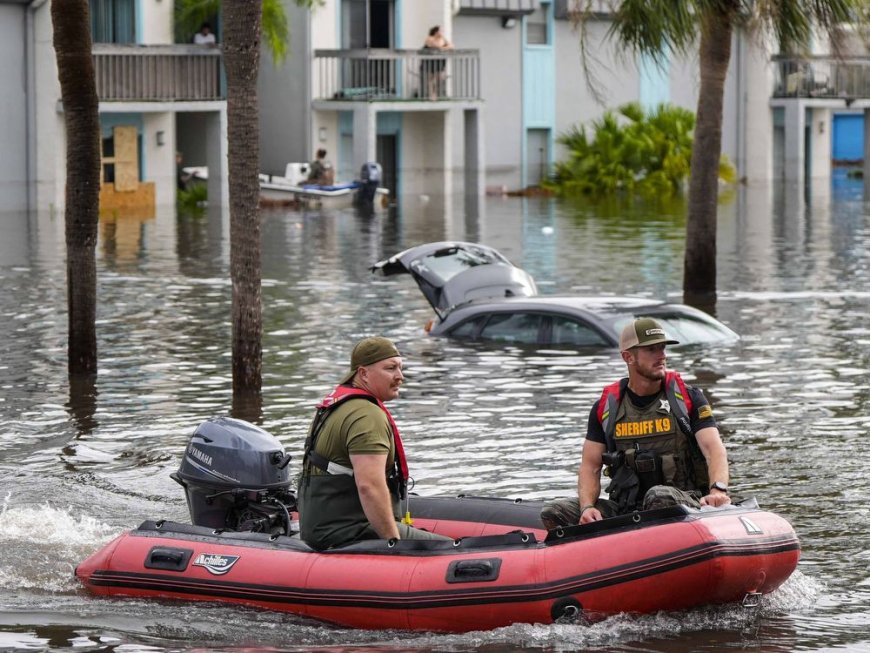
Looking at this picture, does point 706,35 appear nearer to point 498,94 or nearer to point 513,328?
point 513,328

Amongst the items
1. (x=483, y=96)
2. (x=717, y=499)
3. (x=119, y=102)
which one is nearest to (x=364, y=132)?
(x=483, y=96)

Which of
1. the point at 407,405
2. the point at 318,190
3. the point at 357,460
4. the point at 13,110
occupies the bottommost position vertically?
the point at 407,405

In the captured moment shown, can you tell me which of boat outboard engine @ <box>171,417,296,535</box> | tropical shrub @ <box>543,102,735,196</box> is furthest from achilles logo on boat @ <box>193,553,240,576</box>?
tropical shrub @ <box>543,102,735,196</box>

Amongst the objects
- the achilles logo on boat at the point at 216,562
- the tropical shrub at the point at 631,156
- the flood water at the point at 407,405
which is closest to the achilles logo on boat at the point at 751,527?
the flood water at the point at 407,405

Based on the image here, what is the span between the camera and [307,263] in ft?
99.9

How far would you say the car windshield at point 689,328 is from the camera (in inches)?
762

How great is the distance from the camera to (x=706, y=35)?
22.5 meters

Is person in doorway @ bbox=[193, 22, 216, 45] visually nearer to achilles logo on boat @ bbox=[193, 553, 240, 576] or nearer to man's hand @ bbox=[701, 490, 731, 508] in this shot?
achilles logo on boat @ bbox=[193, 553, 240, 576]

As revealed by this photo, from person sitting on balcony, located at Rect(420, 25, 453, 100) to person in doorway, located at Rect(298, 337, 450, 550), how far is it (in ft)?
132

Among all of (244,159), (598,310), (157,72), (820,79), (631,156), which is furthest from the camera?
(820,79)

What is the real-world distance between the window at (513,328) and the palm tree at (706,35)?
370cm

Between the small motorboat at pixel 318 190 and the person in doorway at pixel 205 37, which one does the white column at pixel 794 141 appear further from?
the person in doorway at pixel 205 37

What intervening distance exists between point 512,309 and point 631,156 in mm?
35812

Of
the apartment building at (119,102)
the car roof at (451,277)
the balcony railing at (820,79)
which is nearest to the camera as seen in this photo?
the car roof at (451,277)
